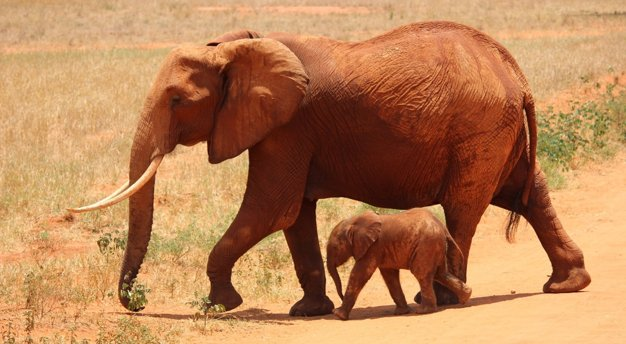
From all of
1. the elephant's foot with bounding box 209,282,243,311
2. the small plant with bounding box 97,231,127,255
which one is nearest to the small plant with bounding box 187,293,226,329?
the elephant's foot with bounding box 209,282,243,311

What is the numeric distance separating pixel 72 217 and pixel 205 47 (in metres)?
4.68

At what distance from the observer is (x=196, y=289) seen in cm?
1123

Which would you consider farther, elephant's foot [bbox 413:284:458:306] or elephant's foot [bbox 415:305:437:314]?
elephant's foot [bbox 413:284:458:306]

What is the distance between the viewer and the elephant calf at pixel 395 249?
9.30 metres

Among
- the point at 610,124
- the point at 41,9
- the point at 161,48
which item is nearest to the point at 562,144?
the point at 610,124

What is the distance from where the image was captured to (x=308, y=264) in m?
10.4

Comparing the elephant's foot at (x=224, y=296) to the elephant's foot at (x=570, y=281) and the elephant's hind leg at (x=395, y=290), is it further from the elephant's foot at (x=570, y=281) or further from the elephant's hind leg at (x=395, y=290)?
the elephant's foot at (x=570, y=281)

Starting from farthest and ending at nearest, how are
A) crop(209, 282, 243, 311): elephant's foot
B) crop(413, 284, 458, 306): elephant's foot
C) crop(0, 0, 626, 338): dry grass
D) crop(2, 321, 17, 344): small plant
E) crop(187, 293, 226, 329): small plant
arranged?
crop(0, 0, 626, 338): dry grass → crop(413, 284, 458, 306): elephant's foot → crop(209, 282, 243, 311): elephant's foot → crop(187, 293, 226, 329): small plant → crop(2, 321, 17, 344): small plant

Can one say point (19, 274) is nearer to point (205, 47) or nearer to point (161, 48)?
point (205, 47)

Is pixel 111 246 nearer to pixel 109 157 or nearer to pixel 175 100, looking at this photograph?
pixel 175 100

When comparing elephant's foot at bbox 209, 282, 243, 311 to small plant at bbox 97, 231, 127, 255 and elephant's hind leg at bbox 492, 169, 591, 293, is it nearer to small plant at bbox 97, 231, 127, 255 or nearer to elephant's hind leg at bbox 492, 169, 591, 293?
small plant at bbox 97, 231, 127, 255

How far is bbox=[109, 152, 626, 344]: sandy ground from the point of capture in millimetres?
8242

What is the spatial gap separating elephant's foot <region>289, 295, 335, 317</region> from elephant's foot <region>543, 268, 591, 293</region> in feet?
6.20

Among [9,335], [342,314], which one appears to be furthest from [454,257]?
[9,335]
